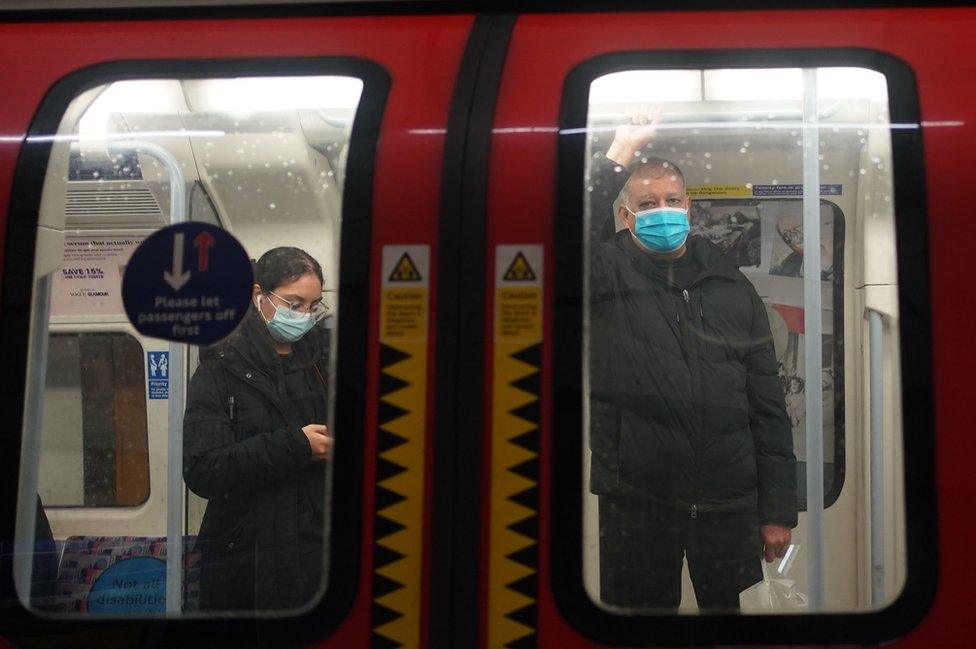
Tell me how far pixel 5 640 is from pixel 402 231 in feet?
4.05

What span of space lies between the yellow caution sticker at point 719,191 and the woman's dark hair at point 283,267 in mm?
863

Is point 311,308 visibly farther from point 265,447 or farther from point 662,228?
point 662,228

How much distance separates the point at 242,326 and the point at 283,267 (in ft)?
0.53

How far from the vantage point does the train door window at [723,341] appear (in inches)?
77.0

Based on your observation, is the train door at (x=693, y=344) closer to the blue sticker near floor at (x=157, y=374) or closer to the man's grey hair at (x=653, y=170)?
the man's grey hair at (x=653, y=170)

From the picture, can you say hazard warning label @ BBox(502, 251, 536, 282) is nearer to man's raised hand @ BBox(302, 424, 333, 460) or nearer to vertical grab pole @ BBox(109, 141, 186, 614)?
man's raised hand @ BBox(302, 424, 333, 460)

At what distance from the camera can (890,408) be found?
6.40 ft

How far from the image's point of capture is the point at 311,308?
203 cm

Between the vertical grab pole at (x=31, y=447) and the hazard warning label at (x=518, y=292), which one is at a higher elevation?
the hazard warning label at (x=518, y=292)

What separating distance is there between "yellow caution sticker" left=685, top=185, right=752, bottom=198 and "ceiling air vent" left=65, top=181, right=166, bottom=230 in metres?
1.22

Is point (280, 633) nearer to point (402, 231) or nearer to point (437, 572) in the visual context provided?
point (437, 572)

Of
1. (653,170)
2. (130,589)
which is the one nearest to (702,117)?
(653,170)

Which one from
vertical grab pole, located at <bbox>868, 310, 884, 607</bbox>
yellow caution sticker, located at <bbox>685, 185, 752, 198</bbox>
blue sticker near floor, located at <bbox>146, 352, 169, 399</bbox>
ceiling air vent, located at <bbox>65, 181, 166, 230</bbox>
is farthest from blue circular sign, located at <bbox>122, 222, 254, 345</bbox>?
vertical grab pole, located at <bbox>868, 310, 884, 607</bbox>

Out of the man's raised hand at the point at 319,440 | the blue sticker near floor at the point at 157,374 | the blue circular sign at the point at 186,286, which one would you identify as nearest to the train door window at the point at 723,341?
the man's raised hand at the point at 319,440
